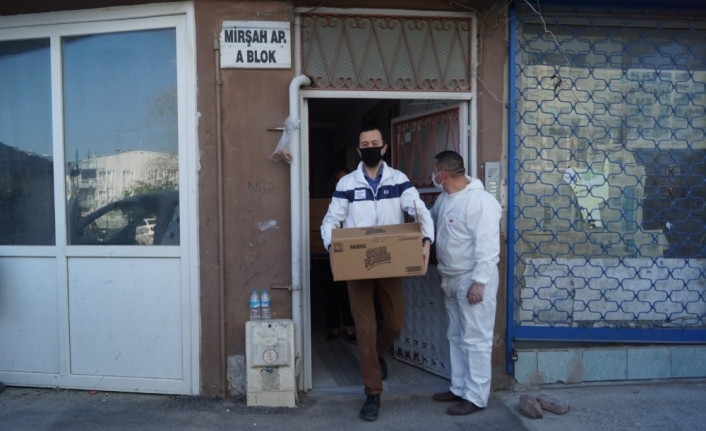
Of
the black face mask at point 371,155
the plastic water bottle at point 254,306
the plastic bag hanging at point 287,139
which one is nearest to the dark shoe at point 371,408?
the plastic water bottle at point 254,306

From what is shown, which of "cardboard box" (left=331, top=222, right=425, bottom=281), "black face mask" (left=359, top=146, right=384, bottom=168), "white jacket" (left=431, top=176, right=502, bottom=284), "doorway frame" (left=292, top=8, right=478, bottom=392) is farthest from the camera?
"doorway frame" (left=292, top=8, right=478, bottom=392)

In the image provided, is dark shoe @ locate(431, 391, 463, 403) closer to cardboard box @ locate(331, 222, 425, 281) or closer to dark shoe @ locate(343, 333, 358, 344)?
cardboard box @ locate(331, 222, 425, 281)

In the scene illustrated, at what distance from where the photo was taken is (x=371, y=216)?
4.45 meters

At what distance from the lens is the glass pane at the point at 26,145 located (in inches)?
194

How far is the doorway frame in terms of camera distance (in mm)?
4637

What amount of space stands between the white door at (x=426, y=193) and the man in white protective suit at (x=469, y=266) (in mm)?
479

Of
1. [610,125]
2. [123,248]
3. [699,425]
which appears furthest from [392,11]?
[699,425]

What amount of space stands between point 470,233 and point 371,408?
1.38 metres

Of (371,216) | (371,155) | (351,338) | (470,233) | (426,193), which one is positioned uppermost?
(371,155)

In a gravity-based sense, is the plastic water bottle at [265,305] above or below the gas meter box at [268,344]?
above

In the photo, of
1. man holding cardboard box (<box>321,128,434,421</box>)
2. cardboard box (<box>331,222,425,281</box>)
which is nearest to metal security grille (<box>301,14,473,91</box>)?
man holding cardboard box (<box>321,128,434,421</box>)

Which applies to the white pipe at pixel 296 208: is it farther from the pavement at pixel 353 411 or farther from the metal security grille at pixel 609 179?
the metal security grille at pixel 609 179

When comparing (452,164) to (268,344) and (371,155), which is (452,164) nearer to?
(371,155)

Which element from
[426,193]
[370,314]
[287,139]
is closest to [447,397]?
[370,314]
